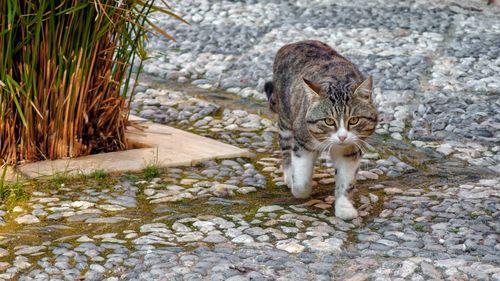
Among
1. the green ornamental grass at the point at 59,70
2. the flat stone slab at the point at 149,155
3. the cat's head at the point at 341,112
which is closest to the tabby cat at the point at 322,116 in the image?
the cat's head at the point at 341,112

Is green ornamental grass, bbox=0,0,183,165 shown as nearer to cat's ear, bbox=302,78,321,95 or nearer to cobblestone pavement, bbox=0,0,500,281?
cobblestone pavement, bbox=0,0,500,281

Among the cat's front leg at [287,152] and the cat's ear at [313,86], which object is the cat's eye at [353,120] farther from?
the cat's front leg at [287,152]

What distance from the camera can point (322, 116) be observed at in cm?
488

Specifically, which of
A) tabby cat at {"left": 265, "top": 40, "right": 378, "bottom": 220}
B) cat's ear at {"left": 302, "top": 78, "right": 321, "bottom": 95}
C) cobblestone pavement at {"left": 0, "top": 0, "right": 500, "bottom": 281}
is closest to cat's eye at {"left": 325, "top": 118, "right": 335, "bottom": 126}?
tabby cat at {"left": 265, "top": 40, "right": 378, "bottom": 220}

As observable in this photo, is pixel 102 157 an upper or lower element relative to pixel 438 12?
lower

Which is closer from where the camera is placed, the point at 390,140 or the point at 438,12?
the point at 390,140

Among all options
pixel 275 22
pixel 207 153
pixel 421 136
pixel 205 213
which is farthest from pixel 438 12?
pixel 205 213

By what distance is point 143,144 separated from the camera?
6141 mm

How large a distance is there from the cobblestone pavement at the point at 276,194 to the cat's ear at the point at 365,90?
66 cm

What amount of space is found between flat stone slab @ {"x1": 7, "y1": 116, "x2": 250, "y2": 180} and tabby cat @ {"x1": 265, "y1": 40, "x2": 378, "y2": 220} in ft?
2.00

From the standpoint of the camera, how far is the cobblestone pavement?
13.9 ft

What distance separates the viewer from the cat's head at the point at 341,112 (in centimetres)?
484

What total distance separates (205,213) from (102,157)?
1.06 metres

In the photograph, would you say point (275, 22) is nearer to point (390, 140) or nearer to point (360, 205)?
point (390, 140)
